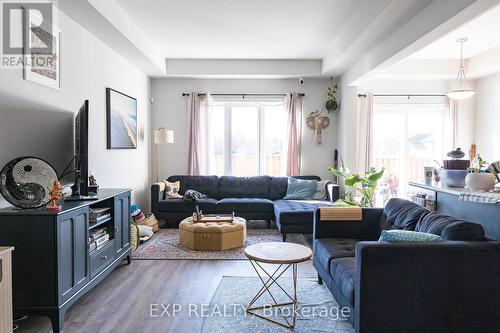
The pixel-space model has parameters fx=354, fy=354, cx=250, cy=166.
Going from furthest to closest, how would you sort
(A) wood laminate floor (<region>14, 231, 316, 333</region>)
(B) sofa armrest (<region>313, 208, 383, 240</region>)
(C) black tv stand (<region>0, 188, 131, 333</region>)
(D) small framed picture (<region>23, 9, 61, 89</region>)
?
1. (B) sofa armrest (<region>313, 208, 383, 240</region>)
2. (D) small framed picture (<region>23, 9, 61, 89</region>)
3. (A) wood laminate floor (<region>14, 231, 316, 333</region>)
4. (C) black tv stand (<region>0, 188, 131, 333</region>)

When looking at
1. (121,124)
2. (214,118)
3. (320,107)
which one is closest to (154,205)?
(121,124)

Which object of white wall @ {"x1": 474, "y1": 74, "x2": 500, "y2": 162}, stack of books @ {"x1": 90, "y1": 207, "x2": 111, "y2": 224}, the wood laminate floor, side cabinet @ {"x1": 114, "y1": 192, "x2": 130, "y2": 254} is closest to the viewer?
the wood laminate floor

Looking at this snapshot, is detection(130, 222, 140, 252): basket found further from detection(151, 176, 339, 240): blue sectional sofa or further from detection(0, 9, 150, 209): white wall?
detection(151, 176, 339, 240): blue sectional sofa

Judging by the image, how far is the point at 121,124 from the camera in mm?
4871

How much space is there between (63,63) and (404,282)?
11.3 feet

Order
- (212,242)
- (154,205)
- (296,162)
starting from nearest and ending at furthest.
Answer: (212,242) < (154,205) < (296,162)

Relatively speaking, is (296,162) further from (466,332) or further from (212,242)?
(466,332)

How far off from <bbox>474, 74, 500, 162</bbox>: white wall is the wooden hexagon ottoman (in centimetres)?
475

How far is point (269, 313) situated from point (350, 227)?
1149 millimetres

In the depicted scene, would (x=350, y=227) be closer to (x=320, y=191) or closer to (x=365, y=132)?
(x=320, y=191)

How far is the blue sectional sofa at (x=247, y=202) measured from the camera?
475 centimetres

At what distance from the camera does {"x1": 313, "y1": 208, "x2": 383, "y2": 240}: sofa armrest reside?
3.29 m

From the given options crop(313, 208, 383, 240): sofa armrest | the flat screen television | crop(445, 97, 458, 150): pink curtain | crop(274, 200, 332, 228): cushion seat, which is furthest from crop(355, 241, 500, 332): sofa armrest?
crop(445, 97, 458, 150): pink curtain

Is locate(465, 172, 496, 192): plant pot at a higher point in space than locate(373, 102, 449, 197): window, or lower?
lower
